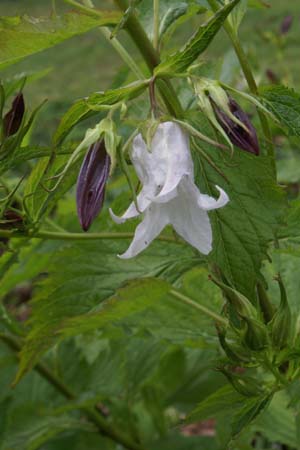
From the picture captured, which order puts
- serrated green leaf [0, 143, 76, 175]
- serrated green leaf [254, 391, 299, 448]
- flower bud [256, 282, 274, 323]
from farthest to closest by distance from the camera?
serrated green leaf [254, 391, 299, 448] < flower bud [256, 282, 274, 323] < serrated green leaf [0, 143, 76, 175]

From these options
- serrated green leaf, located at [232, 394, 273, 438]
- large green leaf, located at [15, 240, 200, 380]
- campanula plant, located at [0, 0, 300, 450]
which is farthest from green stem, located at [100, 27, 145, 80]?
serrated green leaf, located at [232, 394, 273, 438]

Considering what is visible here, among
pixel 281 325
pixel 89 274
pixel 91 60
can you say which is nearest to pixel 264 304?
pixel 281 325

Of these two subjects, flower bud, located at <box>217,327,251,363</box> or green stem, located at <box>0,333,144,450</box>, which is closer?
flower bud, located at <box>217,327,251,363</box>

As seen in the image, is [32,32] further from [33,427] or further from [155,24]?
[33,427]

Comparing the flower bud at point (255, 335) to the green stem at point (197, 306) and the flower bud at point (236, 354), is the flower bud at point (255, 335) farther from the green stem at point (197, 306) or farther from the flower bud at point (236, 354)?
the green stem at point (197, 306)

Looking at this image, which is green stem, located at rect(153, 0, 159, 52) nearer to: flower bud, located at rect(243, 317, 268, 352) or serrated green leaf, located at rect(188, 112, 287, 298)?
serrated green leaf, located at rect(188, 112, 287, 298)

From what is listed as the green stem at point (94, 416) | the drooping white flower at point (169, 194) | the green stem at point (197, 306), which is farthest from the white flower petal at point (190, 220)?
the green stem at point (94, 416)
